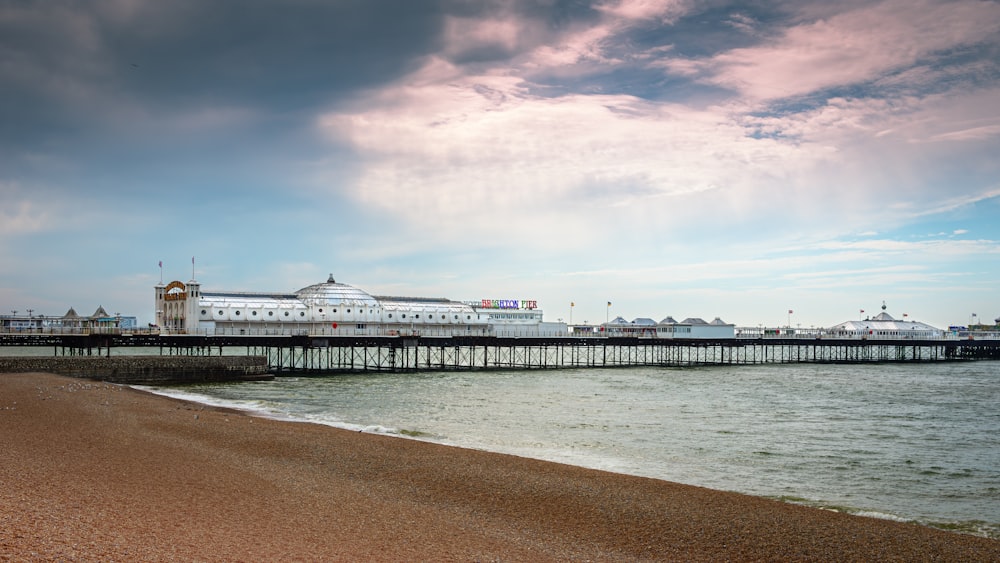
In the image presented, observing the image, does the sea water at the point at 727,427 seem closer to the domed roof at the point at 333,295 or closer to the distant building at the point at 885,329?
the domed roof at the point at 333,295

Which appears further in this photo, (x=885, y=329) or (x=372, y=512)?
(x=885, y=329)

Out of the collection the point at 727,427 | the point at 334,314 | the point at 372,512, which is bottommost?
the point at 727,427

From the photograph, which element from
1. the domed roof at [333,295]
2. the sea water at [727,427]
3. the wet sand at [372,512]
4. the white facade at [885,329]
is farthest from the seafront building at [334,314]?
the white facade at [885,329]

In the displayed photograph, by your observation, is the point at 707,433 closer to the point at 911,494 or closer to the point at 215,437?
the point at 911,494

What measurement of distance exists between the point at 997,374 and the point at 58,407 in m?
91.0

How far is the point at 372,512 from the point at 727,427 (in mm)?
22583

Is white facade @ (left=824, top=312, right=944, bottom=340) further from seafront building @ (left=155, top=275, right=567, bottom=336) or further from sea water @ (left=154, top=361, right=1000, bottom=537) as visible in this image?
sea water @ (left=154, top=361, right=1000, bottom=537)

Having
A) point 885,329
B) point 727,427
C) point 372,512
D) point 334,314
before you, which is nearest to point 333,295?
point 334,314

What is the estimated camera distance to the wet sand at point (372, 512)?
448 inches

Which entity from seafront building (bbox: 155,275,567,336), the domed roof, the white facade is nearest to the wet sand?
seafront building (bbox: 155,275,567,336)

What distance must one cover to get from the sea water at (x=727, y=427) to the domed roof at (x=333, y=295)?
2363 centimetres

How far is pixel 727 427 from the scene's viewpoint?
32.6 meters

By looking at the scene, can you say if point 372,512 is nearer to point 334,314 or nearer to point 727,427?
point 727,427

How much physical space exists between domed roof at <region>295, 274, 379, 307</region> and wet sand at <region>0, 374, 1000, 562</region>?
2509 inches
